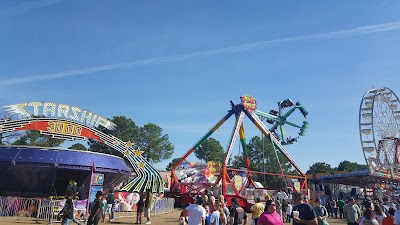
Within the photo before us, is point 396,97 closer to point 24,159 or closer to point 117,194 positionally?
point 117,194

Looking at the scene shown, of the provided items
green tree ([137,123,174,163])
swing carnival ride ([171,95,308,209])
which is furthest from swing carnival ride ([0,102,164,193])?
green tree ([137,123,174,163])

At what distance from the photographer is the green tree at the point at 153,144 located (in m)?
63.6

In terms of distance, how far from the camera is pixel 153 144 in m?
63.8

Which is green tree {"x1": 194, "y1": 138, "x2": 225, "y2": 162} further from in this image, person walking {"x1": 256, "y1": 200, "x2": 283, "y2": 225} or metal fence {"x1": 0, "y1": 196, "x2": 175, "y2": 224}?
person walking {"x1": 256, "y1": 200, "x2": 283, "y2": 225}

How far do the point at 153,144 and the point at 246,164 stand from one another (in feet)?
88.6

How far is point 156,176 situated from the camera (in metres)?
28.7

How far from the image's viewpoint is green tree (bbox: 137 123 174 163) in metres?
63.6

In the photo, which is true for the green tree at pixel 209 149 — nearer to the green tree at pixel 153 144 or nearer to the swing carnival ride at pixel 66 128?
the green tree at pixel 153 144

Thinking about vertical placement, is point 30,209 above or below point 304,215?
below

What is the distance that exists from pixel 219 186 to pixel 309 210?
2658 cm

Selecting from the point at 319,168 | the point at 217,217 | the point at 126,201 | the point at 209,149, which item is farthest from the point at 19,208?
the point at 319,168

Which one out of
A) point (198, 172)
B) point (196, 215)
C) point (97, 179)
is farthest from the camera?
point (198, 172)

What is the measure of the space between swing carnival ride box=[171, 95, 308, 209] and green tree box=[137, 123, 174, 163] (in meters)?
23.4

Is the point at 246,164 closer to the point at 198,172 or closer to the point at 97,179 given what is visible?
the point at 198,172
